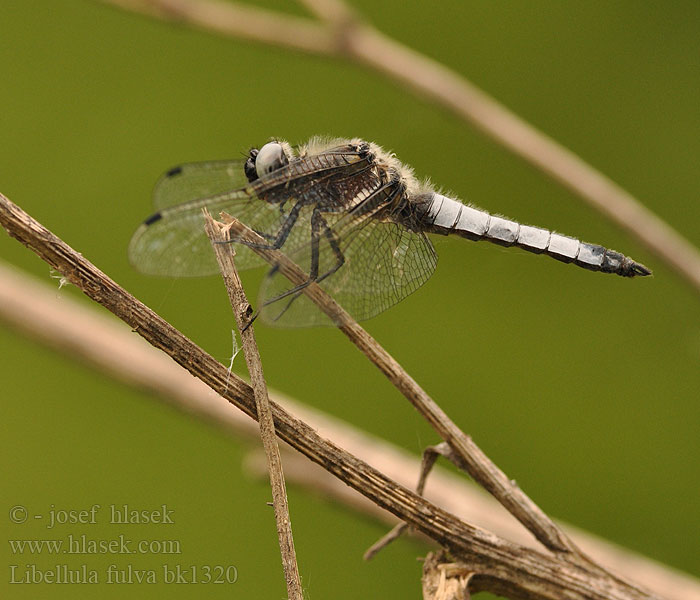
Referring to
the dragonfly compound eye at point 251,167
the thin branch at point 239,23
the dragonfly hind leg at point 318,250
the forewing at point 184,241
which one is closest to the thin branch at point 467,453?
the dragonfly hind leg at point 318,250

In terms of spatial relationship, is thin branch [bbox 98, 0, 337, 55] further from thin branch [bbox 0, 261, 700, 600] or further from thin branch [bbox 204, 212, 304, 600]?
thin branch [bbox 204, 212, 304, 600]

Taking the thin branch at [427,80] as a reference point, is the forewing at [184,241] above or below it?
below

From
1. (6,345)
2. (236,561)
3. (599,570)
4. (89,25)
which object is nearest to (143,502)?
(236,561)

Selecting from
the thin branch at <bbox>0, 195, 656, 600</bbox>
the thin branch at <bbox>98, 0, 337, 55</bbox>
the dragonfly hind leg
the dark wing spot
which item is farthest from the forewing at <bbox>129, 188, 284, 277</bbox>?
the thin branch at <bbox>98, 0, 337, 55</bbox>

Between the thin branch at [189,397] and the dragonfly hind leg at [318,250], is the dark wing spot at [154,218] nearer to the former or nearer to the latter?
A: the dragonfly hind leg at [318,250]

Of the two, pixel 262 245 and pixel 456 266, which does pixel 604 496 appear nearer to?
pixel 456 266

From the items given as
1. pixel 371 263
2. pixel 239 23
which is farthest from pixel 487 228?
pixel 239 23

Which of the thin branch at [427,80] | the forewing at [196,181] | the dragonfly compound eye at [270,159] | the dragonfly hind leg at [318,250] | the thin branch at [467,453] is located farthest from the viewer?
the thin branch at [427,80]
